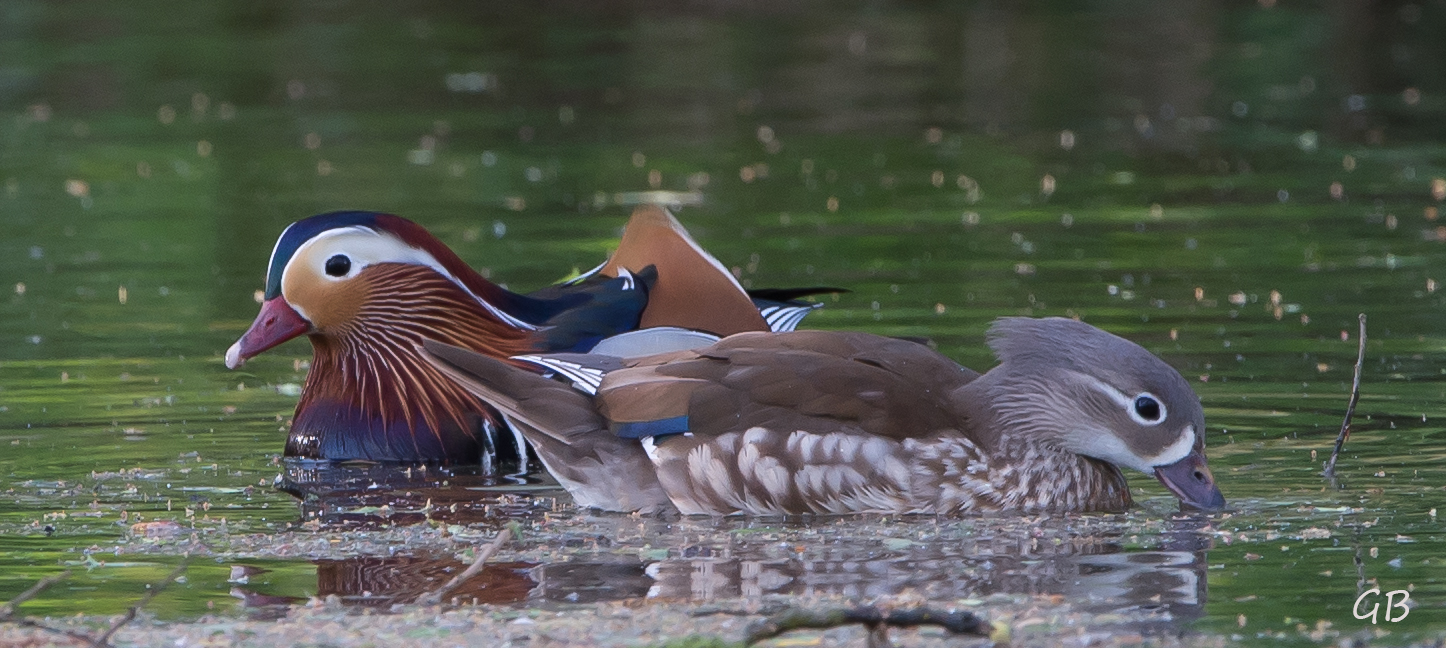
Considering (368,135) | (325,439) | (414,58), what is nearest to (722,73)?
(414,58)

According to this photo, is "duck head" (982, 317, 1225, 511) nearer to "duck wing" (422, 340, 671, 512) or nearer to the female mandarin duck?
the female mandarin duck

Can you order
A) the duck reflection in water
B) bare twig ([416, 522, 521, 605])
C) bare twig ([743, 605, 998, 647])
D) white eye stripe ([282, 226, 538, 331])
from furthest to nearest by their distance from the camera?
1. white eye stripe ([282, 226, 538, 331])
2. the duck reflection in water
3. bare twig ([416, 522, 521, 605])
4. bare twig ([743, 605, 998, 647])

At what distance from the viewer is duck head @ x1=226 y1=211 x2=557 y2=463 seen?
311 inches

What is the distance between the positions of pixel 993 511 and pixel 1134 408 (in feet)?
1.67

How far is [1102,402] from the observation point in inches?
259

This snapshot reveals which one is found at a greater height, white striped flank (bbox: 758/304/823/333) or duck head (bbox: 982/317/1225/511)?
white striped flank (bbox: 758/304/823/333)

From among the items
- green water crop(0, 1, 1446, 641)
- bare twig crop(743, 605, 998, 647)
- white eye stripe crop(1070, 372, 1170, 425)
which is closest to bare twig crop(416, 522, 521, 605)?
green water crop(0, 1, 1446, 641)

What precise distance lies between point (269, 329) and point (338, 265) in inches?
13.9

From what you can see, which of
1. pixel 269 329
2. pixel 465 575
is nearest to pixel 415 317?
pixel 269 329

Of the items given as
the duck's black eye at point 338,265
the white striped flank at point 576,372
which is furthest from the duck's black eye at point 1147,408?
the duck's black eye at point 338,265

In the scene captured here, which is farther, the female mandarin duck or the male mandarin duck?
the male mandarin duck

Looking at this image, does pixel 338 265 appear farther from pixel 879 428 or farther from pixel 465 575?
pixel 465 575

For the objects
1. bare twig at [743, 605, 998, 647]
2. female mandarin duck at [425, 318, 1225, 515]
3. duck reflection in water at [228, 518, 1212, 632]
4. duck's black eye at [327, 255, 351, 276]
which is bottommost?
bare twig at [743, 605, 998, 647]

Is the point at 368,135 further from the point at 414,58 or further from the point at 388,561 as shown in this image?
the point at 388,561
